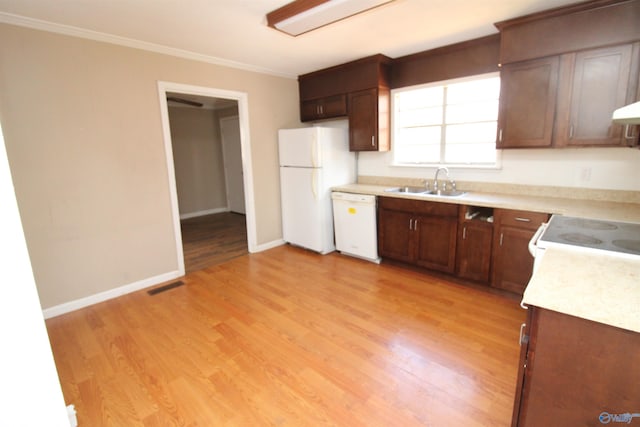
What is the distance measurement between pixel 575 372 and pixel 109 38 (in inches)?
155

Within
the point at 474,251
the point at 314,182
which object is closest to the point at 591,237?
the point at 474,251

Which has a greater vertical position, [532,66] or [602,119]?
[532,66]

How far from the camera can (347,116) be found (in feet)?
13.4

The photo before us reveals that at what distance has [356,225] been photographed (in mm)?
3807

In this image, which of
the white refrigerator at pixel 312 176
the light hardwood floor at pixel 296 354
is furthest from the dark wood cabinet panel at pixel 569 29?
the light hardwood floor at pixel 296 354

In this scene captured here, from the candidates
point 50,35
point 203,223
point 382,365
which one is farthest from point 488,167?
point 203,223

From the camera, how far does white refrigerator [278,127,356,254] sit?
392 centimetres

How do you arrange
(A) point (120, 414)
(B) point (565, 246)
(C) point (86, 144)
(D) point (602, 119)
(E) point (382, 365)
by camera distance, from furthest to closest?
1. (C) point (86, 144)
2. (D) point (602, 119)
3. (E) point (382, 365)
4. (A) point (120, 414)
5. (B) point (565, 246)

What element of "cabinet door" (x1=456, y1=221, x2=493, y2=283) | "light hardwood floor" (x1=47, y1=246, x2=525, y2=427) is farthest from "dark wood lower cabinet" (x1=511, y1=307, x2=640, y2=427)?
"cabinet door" (x1=456, y1=221, x2=493, y2=283)

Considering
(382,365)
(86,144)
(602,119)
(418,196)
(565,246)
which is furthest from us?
(418,196)

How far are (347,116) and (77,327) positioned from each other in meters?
3.62

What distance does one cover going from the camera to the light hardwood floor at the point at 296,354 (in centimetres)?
170

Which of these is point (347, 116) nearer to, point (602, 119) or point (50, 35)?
point (602, 119)

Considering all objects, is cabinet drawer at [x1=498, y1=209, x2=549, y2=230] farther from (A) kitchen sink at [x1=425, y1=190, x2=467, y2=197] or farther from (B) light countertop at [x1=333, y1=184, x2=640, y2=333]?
(B) light countertop at [x1=333, y1=184, x2=640, y2=333]
